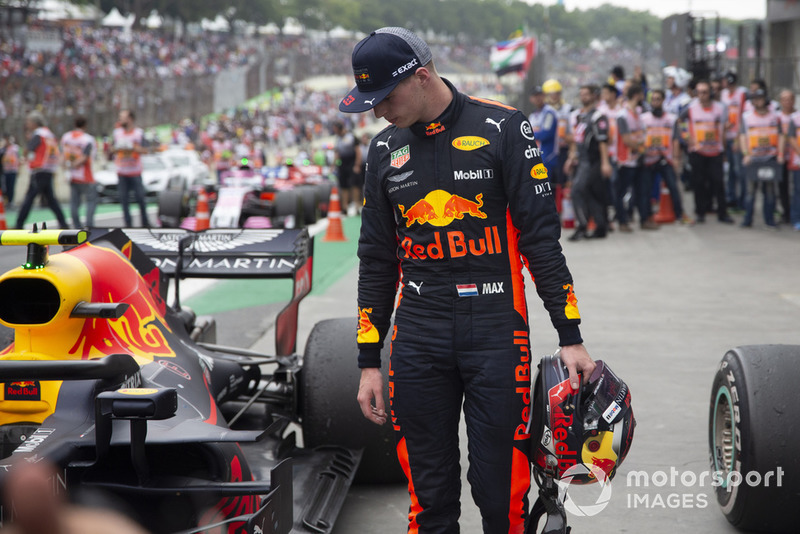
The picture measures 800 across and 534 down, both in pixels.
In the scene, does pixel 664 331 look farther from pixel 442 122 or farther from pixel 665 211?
pixel 665 211

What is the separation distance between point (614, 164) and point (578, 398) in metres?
11.3

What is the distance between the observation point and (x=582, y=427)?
9.76 ft

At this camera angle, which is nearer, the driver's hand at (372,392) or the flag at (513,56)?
the driver's hand at (372,392)

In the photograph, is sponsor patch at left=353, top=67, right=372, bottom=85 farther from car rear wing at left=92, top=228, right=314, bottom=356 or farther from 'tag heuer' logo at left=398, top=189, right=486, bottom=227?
car rear wing at left=92, top=228, right=314, bottom=356

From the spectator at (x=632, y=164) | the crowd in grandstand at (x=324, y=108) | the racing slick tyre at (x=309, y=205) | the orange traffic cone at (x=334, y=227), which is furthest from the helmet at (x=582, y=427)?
the racing slick tyre at (x=309, y=205)

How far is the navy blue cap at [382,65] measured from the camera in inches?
116

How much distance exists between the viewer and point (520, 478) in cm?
305

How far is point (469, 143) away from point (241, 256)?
268 centimetres

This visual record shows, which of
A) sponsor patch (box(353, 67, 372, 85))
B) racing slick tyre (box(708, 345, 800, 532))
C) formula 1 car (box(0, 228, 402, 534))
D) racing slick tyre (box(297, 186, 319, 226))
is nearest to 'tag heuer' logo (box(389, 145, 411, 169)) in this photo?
sponsor patch (box(353, 67, 372, 85))

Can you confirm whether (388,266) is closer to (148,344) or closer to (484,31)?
(148,344)

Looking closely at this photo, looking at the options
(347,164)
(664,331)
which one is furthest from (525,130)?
(347,164)

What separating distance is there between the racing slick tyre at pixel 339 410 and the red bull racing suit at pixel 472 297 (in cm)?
136

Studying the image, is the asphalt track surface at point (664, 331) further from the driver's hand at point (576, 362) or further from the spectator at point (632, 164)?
the driver's hand at point (576, 362)

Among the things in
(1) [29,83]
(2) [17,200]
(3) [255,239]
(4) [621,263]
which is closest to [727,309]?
(4) [621,263]
